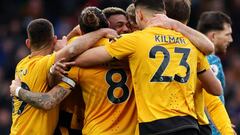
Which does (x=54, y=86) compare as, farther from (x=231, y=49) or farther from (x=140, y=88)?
(x=231, y=49)

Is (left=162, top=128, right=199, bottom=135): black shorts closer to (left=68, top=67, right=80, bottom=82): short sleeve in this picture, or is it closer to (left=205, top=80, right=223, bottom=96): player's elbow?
(left=205, top=80, right=223, bottom=96): player's elbow

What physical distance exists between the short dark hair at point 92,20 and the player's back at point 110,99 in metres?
0.16

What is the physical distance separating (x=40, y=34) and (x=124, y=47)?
1059 mm

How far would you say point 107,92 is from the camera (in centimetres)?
790

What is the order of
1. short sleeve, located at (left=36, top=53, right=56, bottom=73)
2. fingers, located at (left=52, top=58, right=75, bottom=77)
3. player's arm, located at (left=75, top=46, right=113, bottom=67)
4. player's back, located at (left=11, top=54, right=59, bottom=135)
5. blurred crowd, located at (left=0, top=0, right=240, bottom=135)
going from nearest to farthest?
player's arm, located at (left=75, top=46, right=113, bottom=67) < fingers, located at (left=52, top=58, right=75, bottom=77) < short sleeve, located at (left=36, top=53, right=56, bottom=73) < player's back, located at (left=11, top=54, right=59, bottom=135) < blurred crowd, located at (left=0, top=0, right=240, bottom=135)

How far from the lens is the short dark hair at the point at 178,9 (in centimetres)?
808

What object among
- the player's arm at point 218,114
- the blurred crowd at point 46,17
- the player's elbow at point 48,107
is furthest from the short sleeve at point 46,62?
the blurred crowd at point 46,17

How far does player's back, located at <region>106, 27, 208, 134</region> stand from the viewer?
7.56m

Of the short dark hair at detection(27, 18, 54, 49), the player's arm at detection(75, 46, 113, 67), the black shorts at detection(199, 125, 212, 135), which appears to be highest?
the short dark hair at detection(27, 18, 54, 49)

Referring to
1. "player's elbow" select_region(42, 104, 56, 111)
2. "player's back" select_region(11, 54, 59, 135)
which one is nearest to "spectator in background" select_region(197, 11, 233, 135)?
"player's back" select_region(11, 54, 59, 135)

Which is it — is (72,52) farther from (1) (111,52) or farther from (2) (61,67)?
(1) (111,52)

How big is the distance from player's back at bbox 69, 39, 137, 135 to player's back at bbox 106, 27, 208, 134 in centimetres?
26

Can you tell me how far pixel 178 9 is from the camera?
26.6 feet

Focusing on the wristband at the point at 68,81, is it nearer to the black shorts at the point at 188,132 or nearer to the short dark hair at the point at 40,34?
the short dark hair at the point at 40,34
